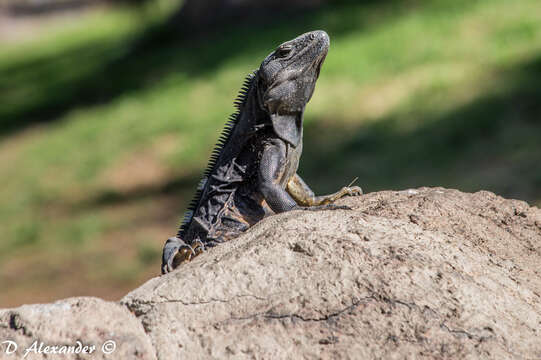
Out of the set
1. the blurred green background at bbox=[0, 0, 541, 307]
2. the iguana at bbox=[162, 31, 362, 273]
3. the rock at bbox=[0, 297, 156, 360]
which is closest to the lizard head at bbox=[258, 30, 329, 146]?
the iguana at bbox=[162, 31, 362, 273]

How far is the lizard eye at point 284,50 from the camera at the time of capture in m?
4.41

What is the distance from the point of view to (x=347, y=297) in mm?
3139

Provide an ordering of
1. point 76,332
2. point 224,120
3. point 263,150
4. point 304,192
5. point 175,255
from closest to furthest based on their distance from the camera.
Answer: point 76,332 → point 175,255 → point 263,150 → point 304,192 → point 224,120

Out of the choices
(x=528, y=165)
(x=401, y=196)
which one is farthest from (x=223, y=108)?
(x=401, y=196)

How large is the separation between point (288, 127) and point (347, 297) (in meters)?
1.53

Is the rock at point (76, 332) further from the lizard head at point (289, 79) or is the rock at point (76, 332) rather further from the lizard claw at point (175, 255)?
the lizard head at point (289, 79)

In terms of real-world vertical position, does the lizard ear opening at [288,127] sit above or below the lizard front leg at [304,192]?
above

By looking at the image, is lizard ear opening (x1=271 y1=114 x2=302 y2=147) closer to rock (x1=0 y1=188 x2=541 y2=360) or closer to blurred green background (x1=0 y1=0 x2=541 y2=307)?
rock (x1=0 y1=188 x2=541 y2=360)

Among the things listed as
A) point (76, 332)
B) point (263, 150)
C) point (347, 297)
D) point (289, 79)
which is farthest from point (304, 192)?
point (76, 332)

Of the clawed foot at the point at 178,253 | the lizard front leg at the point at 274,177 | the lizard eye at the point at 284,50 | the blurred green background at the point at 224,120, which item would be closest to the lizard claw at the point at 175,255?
the clawed foot at the point at 178,253

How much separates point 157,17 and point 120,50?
338 cm

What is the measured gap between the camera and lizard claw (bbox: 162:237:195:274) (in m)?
4.08

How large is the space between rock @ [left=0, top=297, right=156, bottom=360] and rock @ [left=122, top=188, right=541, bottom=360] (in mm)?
89

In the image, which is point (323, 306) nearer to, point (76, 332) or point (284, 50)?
point (76, 332)
